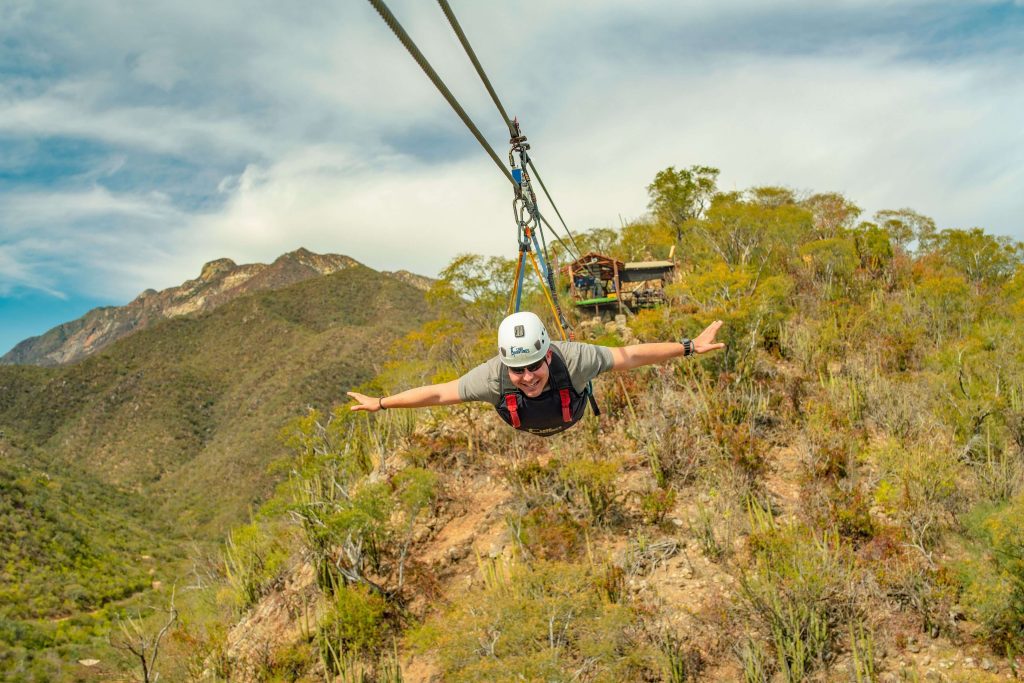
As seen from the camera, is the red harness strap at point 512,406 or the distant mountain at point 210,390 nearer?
the red harness strap at point 512,406

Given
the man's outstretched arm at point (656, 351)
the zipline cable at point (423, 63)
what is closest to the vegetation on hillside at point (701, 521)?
the man's outstretched arm at point (656, 351)

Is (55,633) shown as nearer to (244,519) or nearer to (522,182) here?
(244,519)

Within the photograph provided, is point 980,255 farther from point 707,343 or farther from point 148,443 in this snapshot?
point 148,443

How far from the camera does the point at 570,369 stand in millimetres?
4461

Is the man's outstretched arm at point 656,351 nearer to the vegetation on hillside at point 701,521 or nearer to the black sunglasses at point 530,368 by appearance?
the black sunglasses at point 530,368

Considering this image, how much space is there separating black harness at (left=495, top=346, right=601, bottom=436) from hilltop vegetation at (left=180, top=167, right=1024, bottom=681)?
21.3ft

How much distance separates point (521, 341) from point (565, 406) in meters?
0.76

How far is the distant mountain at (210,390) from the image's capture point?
66312mm

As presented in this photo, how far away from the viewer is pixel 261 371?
96.8 meters

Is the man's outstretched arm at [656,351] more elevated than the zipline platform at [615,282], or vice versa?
the zipline platform at [615,282]

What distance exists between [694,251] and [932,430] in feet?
50.7

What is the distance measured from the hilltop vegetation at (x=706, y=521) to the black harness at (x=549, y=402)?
6.49 meters

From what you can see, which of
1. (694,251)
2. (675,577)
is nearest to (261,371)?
(694,251)

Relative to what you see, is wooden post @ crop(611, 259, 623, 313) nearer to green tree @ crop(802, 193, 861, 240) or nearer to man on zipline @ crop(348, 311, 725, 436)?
green tree @ crop(802, 193, 861, 240)
